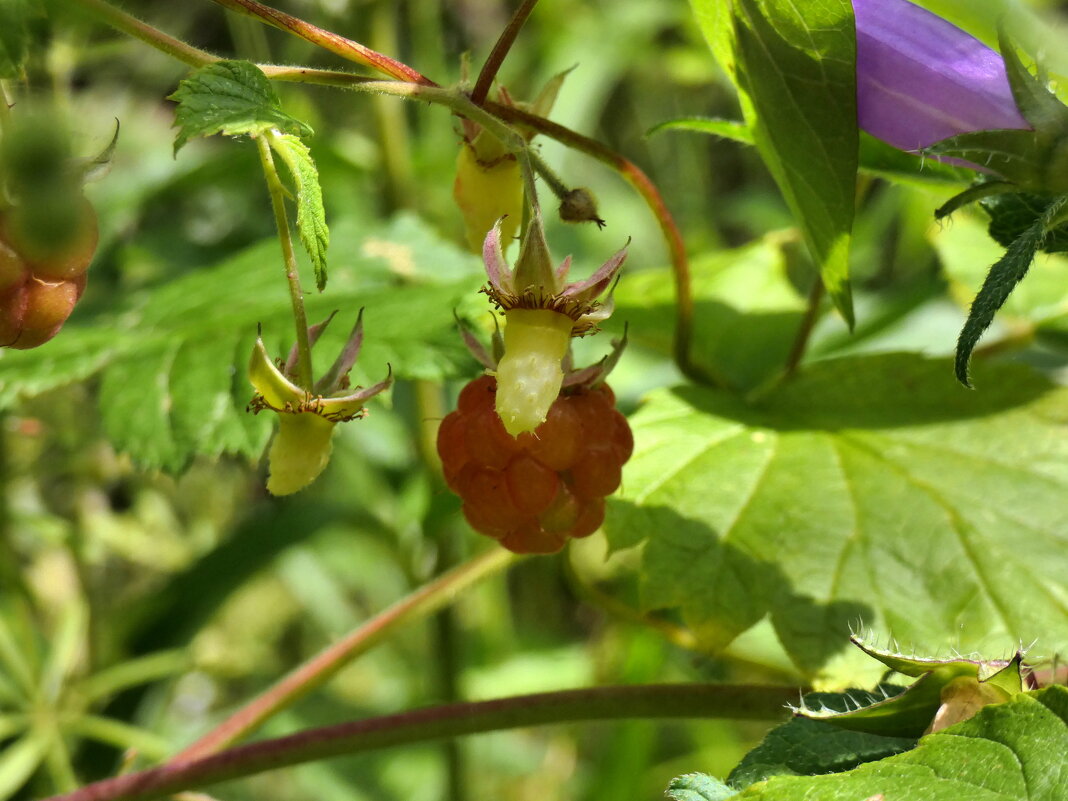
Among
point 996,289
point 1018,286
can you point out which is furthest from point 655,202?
point 1018,286

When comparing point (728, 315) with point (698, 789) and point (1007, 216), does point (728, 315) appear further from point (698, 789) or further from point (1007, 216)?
point (698, 789)

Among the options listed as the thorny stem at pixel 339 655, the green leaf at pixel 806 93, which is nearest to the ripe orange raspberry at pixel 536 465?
the green leaf at pixel 806 93

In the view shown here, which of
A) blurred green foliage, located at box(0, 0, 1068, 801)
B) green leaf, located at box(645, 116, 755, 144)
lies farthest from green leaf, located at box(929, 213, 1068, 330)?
green leaf, located at box(645, 116, 755, 144)

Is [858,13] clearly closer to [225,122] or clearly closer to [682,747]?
Result: [225,122]

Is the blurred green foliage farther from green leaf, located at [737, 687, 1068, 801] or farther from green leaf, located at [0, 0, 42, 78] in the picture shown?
green leaf, located at [737, 687, 1068, 801]

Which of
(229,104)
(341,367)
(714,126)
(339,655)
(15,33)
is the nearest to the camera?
(15,33)

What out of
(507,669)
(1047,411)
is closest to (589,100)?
(507,669)
